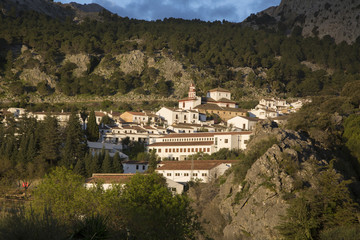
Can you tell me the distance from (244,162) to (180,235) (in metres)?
20.2

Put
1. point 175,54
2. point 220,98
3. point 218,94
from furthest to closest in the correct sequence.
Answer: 1. point 175,54
2. point 218,94
3. point 220,98

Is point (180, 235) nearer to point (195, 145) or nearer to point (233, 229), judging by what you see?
point (233, 229)

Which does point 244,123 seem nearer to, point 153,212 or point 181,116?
point 181,116

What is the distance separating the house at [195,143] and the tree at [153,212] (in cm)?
3071

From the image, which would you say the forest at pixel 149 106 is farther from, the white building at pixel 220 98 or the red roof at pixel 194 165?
the white building at pixel 220 98

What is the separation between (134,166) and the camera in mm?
58031

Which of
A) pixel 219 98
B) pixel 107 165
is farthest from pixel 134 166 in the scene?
pixel 219 98

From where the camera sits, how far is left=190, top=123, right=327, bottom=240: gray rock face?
3931 centimetres

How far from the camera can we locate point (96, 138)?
218ft

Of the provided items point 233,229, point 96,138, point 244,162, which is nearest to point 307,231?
point 233,229

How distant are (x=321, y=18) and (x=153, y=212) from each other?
145161 millimetres

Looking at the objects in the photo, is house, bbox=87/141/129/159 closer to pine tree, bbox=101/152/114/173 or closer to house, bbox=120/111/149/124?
pine tree, bbox=101/152/114/173

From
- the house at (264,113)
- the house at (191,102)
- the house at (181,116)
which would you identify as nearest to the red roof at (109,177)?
the house at (181,116)

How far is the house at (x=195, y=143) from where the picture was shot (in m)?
61.2
